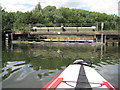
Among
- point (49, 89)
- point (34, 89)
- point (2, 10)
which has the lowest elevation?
point (34, 89)

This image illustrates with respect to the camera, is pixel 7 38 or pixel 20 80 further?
pixel 7 38

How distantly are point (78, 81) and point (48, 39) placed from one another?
84.5 ft

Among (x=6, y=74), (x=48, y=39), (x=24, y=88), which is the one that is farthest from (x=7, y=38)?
(x=24, y=88)

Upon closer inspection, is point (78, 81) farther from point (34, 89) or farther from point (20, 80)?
point (20, 80)

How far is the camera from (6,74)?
7.61 metres

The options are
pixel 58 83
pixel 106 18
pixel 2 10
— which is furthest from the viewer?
pixel 106 18

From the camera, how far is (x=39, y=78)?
7.06 metres

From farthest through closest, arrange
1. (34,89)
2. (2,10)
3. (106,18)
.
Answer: (106,18) < (2,10) < (34,89)

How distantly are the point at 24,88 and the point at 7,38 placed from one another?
27.6m

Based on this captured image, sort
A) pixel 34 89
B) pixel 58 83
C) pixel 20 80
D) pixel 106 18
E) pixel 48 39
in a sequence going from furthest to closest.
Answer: pixel 106 18
pixel 48 39
pixel 20 80
pixel 34 89
pixel 58 83

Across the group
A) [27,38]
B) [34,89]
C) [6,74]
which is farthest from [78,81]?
[27,38]

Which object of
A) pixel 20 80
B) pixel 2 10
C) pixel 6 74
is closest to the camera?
pixel 20 80

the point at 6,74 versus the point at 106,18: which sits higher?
the point at 106,18

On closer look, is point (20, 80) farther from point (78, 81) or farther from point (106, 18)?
point (106, 18)
